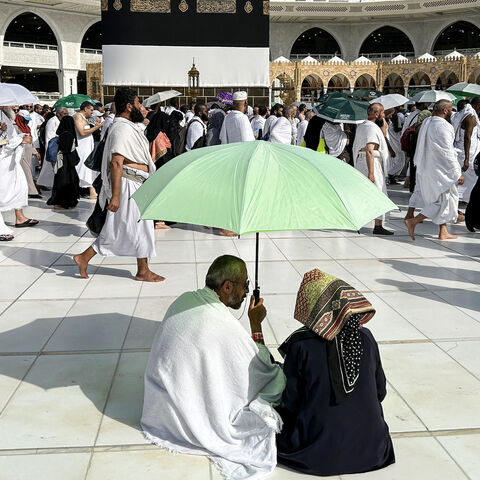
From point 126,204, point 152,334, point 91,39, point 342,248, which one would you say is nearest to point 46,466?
point 152,334

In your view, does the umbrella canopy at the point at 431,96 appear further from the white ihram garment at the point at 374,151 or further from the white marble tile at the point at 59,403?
the white marble tile at the point at 59,403

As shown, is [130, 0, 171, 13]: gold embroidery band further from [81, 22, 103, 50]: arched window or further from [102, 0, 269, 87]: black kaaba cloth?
[81, 22, 103, 50]: arched window

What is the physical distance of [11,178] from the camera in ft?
23.5

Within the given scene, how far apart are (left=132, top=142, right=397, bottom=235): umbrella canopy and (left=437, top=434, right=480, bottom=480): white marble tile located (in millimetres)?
1068

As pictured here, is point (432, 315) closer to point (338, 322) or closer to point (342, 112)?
point (338, 322)

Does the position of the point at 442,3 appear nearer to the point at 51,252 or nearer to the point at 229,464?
the point at 51,252

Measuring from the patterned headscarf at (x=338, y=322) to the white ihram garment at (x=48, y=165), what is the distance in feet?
28.2

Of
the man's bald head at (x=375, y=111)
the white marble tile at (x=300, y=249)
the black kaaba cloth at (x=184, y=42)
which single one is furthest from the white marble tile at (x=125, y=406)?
the black kaaba cloth at (x=184, y=42)

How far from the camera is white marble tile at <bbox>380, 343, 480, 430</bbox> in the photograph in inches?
114

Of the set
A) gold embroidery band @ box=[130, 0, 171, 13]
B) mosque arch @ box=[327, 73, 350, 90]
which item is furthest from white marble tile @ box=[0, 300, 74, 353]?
mosque arch @ box=[327, 73, 350, 90]

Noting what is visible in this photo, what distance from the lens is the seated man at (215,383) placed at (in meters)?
2.51

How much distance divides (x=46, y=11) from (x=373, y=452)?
3881 cm

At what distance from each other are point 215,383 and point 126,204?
270cm

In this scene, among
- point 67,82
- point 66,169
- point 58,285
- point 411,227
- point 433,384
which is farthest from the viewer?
point 67,82
